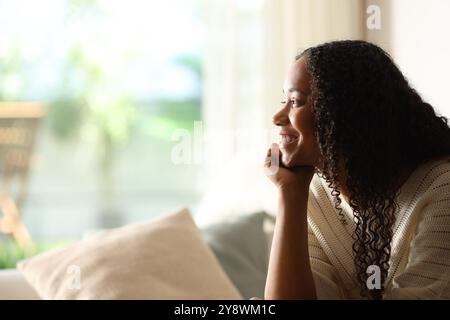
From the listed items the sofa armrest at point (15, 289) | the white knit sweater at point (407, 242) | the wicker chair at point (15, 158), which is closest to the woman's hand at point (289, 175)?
the white knit sweater at point (407, 242)

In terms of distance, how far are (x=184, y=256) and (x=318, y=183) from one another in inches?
27.1

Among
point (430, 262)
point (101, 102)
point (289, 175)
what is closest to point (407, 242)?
point (430, 262)

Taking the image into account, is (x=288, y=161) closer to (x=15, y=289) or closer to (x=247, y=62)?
(x=15, y=289)

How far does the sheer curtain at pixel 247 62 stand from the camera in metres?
2.78

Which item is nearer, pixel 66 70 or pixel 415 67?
pixel 415 67

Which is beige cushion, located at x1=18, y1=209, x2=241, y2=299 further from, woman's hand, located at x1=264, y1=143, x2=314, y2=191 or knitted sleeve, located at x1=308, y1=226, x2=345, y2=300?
woman's hand, located at x1=264, y1=143, x2=314, y2=191

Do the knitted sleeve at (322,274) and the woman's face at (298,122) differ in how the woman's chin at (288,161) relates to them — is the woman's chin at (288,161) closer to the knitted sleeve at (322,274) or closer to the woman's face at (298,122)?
the woman's face at (298,122)

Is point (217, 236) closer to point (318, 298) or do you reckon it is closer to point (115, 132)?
point (318, 298)

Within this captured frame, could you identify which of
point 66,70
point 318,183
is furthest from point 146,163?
point 318,183

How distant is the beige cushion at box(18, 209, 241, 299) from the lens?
1.71m

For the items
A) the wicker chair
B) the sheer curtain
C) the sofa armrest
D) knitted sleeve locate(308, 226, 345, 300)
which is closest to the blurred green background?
the wicker chair

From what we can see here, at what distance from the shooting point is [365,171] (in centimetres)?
99

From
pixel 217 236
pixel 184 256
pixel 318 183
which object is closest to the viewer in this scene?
pixel 318 183

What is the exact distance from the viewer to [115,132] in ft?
13.3
